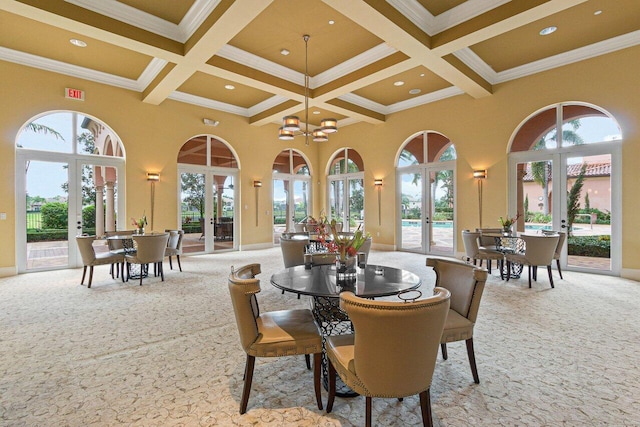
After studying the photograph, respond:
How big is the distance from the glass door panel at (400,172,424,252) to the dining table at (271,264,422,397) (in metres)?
6.20

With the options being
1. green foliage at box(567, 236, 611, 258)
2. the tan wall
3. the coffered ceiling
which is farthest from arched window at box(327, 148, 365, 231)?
green foliage at box(567, 236, 611, 258)

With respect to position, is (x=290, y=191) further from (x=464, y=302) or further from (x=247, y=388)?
(x=247, y=388)

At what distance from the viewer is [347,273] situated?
8.50ft

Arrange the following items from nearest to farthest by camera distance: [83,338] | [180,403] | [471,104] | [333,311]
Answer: [180,403] → [333,311] → [83,338] → [471,104]

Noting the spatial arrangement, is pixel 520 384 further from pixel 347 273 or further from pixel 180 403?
pixel 180 403

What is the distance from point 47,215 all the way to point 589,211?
10888 millimetres

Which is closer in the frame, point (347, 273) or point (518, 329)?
point (347, 273)

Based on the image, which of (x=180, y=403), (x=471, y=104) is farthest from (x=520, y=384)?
(x=471, y=104)

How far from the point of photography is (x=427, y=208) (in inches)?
338

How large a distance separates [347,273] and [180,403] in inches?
59.3

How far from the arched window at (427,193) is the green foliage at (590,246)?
243 cm

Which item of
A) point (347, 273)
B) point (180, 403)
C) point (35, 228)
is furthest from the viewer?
point (35, 228)

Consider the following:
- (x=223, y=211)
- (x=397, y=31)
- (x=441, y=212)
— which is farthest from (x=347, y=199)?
(x=397, y=31)

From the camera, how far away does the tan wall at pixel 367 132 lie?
568 cm
